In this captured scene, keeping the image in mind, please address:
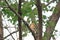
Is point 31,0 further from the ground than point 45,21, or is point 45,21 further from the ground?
point 31,0

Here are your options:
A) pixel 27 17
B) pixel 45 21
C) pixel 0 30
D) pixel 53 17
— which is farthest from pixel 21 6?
pixel 53 17

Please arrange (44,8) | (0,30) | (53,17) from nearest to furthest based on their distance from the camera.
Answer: (44,8)
(0,30)
(53,17)

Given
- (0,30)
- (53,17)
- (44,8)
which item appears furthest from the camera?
(53,17)

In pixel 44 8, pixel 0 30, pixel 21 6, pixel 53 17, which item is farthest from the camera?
pixel 53 17

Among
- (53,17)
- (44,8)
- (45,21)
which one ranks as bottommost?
(53,17)

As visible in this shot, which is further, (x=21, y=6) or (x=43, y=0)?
(x=43, y=0)

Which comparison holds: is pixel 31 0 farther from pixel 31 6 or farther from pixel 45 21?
pixel 45 21

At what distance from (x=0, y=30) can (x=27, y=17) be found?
974 mm

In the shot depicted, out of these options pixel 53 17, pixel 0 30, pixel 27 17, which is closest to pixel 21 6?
pixel 27 17

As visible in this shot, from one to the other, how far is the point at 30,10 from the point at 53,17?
1392 millimetres

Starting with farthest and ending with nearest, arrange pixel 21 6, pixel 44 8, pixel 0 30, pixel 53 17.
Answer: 1. pixel 53 17
2. pixel 0 30
3. pixel 44 8
4. pixel 21 6

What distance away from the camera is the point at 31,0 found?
6.60 ft

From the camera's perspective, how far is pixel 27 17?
2109mm

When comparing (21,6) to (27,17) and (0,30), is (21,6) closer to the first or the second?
(27,17)
